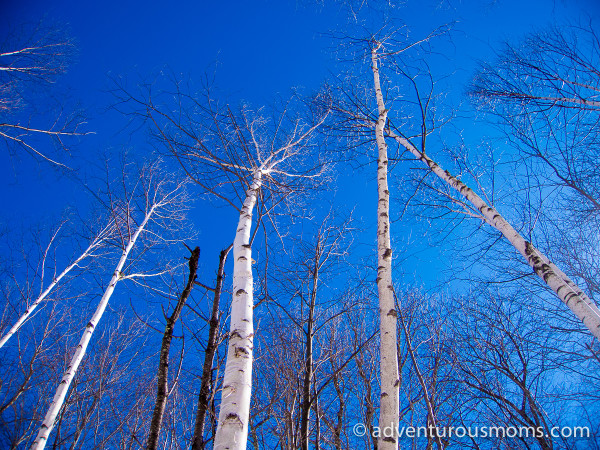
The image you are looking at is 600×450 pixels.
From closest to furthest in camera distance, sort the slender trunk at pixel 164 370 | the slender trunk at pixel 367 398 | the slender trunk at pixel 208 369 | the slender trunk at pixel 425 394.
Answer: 1. the slender trunk at pixel 164 370
2. the slender trunk at pixel 208 369
3. the slender trunk at pixel 425 394
4. the slender trunk at pixel 367 398

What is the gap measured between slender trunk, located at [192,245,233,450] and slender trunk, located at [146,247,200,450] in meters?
0.39

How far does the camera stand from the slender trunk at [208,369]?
304 centimetres

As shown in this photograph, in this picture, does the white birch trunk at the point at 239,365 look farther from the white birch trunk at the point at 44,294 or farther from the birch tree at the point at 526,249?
the white birch trunk at the point at 44,294

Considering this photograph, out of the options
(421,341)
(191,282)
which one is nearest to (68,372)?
(191,282)

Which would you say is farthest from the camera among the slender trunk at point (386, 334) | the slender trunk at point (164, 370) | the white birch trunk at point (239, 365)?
the slender trunk at point (164, 370)

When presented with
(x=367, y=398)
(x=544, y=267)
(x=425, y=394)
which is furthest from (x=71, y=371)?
(x=544, y=267)

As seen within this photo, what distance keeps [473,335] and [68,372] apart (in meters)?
8.43

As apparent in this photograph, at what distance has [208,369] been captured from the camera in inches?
136

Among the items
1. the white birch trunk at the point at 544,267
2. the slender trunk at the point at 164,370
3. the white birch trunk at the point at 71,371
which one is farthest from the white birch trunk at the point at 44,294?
the white birch trunk at the point at 544,267

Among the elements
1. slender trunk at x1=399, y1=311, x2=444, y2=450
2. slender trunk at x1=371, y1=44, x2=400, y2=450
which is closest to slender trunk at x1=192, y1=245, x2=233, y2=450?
slender trunk at x1=371, y1=44, x2=400, y2=450

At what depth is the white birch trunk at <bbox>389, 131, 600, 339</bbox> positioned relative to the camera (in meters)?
2.51

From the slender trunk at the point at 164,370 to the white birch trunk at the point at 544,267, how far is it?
3.63 metres

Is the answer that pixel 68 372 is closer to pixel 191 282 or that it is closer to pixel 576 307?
pixel 191 282

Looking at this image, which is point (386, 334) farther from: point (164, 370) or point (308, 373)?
point (164, 370)
